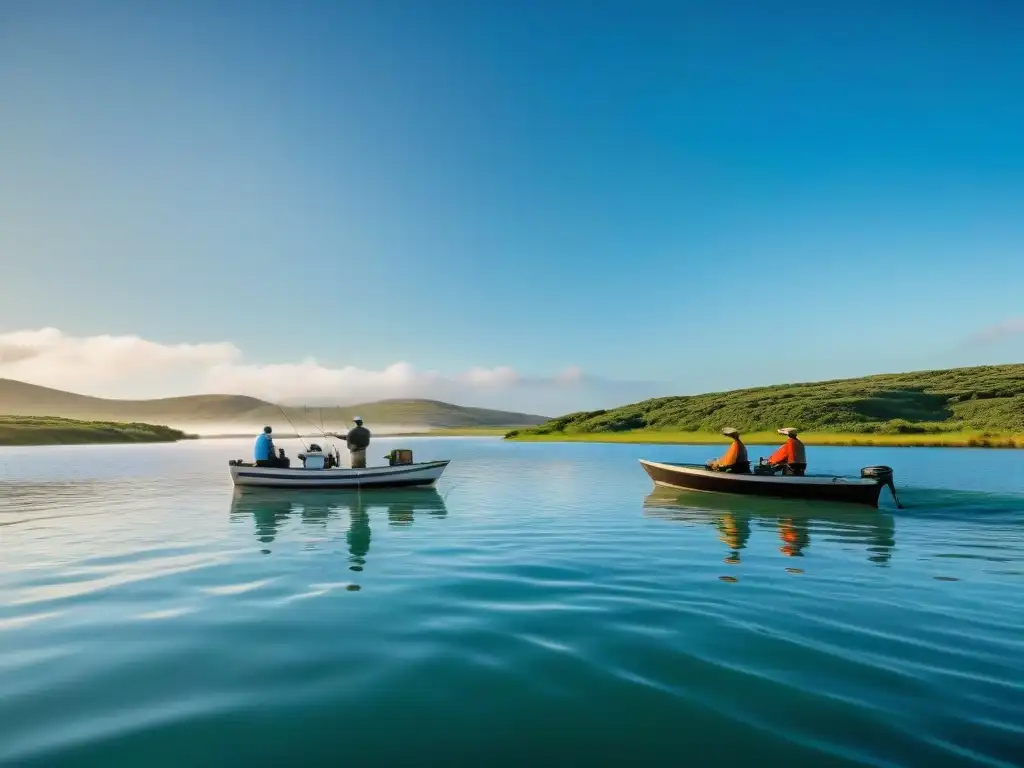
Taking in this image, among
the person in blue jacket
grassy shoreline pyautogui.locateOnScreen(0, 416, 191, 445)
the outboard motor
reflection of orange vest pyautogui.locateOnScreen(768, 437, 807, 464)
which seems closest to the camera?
the outboard motor

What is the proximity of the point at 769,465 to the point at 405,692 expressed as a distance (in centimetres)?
2504

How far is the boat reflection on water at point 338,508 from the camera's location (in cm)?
1985

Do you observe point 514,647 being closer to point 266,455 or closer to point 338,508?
point 338,508

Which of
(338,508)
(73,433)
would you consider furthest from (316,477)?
(73,433)

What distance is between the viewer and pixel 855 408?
11050 cm

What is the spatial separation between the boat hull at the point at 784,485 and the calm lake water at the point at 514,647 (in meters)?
5.42

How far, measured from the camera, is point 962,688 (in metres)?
7.22

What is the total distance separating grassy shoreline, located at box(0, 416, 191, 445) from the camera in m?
137

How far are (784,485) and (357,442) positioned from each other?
21.1 m

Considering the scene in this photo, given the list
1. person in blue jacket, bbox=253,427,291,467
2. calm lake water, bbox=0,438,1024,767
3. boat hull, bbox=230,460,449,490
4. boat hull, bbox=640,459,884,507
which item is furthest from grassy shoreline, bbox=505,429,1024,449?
person in blue jacket, bbox=253,427,291,467

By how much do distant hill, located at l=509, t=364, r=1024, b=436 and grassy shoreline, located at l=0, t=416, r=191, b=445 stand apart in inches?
4142

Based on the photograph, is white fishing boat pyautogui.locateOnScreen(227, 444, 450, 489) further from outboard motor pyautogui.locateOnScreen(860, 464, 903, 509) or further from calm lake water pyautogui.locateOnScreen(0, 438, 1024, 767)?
outboard motor pyautogui.locateOnScreen(860, 464, 903, 509)

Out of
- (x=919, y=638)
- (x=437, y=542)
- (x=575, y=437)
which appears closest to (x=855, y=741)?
(x=919, y=638)

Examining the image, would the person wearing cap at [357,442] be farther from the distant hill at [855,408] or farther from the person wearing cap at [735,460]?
the distant hill at [855,408]
